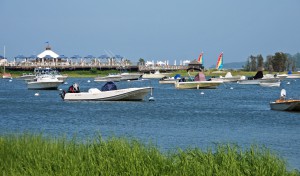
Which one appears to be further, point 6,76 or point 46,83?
point 6,76

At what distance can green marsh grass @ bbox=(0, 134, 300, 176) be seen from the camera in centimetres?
1559

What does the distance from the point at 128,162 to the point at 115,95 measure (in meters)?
41.5

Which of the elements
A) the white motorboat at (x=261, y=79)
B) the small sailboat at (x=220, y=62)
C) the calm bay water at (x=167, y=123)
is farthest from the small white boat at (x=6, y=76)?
the calm bay water at (x=167, y=123)

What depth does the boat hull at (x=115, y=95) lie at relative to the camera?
5760 centimetres

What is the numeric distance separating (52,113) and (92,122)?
869cm

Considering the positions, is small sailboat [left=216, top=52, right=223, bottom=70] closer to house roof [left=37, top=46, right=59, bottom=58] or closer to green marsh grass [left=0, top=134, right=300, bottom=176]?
house roof [left=37, top=46, right=59, bottom=58]

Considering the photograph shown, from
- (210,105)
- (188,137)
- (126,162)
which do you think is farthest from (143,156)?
(210,105)

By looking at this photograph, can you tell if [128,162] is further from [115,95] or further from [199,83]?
[199,83]

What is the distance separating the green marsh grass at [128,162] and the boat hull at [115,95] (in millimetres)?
38965

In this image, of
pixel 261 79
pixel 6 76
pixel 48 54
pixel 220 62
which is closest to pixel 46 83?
pixel 261 79

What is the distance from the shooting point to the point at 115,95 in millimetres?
57625

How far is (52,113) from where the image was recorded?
A: 49281 mm

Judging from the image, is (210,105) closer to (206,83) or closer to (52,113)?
(52,113)

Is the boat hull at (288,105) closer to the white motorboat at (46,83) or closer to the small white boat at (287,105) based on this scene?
the small white boat at (287,105)
